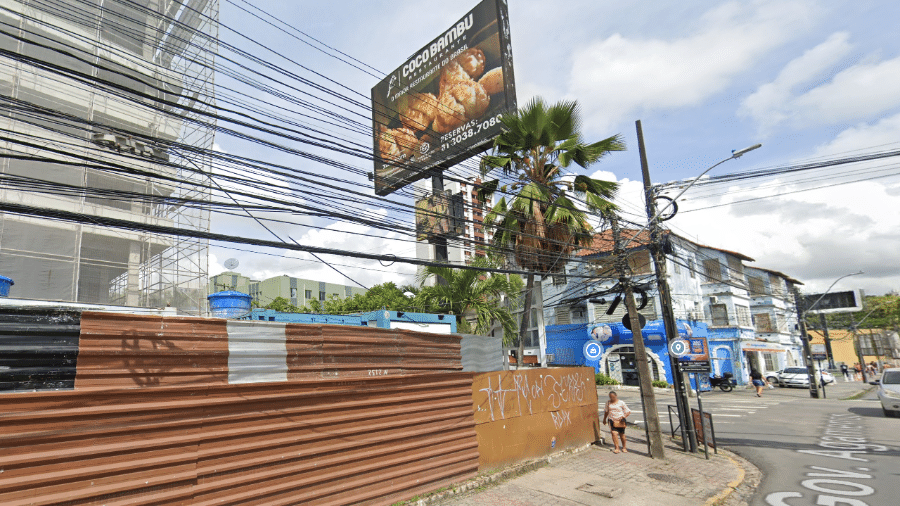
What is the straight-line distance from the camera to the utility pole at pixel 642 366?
37.2ft

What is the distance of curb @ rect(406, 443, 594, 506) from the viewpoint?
8.05 meters

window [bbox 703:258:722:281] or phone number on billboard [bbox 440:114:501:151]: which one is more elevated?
phone number on billboard [bbox 440:114:501:151]

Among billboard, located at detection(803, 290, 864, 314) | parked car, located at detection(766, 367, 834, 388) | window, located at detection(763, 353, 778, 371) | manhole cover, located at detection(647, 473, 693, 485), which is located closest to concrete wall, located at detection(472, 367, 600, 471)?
manhole cover, located at detection(647, 473, 693, 485)

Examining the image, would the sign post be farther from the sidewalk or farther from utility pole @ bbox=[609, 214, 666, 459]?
utility pole @ bbox=[609, 214, 666, 459]

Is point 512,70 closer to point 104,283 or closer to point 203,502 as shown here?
point 203,502

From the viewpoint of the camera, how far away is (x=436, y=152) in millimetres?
22734

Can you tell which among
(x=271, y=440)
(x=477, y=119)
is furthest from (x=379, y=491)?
(x=477, y=119)

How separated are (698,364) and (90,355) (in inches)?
499

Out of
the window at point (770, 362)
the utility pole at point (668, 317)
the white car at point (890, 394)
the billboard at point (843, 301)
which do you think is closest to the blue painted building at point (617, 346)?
the window at point (770, 362)

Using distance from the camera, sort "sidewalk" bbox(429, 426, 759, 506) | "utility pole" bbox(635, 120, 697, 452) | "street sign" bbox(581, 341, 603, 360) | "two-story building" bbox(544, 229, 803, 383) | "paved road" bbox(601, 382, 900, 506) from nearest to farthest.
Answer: "sidewalk" bbox(429, 426, 759, 506)
"paved road" bbox(601, 382, 900, 506)
"utility pole" bbox(635, 120, 697, 452)
"street sign" bbox(581, 341, 603, 360)
"two-story building" bbox(544, 229, 803, 383)

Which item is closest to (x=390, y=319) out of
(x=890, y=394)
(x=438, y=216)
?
(x=438, y=216)

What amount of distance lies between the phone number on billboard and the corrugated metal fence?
13.3 m

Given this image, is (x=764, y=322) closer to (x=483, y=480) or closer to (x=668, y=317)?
(x=668, y=317)

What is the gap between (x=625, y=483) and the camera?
9.19 m
